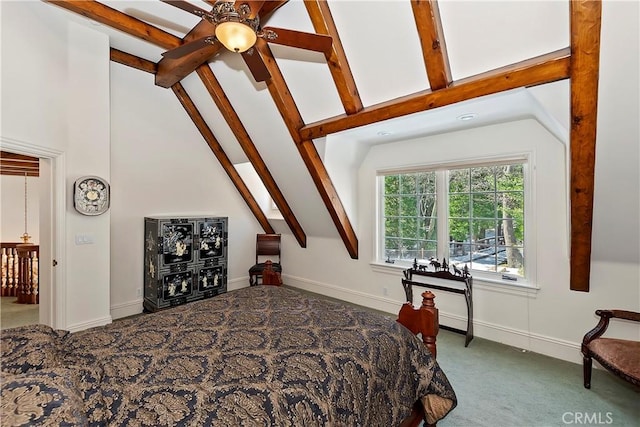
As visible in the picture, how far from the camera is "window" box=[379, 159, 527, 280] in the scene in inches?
130

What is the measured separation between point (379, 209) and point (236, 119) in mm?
2382

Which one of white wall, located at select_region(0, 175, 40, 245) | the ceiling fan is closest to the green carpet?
the ceiling fan

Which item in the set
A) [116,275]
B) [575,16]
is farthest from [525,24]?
[116,275]

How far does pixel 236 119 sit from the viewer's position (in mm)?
4152

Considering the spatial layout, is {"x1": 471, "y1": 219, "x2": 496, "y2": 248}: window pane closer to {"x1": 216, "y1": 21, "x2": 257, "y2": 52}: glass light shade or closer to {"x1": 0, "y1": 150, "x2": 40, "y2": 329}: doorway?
{"x1": 216, "y1": 21, "x2": 257, "y2": 52}: glass light shade

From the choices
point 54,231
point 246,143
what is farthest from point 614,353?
point 54,231

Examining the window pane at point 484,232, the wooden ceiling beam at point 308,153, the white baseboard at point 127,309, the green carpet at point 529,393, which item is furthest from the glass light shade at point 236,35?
the white baseboard at point 127,309

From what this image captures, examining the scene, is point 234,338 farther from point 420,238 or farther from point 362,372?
point 420,238

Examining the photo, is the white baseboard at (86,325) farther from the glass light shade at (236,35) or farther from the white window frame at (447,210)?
the white window frame at (447,210)

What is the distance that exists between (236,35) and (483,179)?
9.78ft

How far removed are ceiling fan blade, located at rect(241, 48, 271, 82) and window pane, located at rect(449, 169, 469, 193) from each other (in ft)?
8.18

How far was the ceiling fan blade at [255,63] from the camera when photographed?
235 cm

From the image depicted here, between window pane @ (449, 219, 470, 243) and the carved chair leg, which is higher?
window pane @ (449, 219, 470, 243)

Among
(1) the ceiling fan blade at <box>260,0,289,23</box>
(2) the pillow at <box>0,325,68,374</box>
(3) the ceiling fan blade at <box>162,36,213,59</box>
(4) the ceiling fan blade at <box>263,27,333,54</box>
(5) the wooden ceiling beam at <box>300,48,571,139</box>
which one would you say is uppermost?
(1) the ceiling fan blade at <box>260,0,289,23</box>
